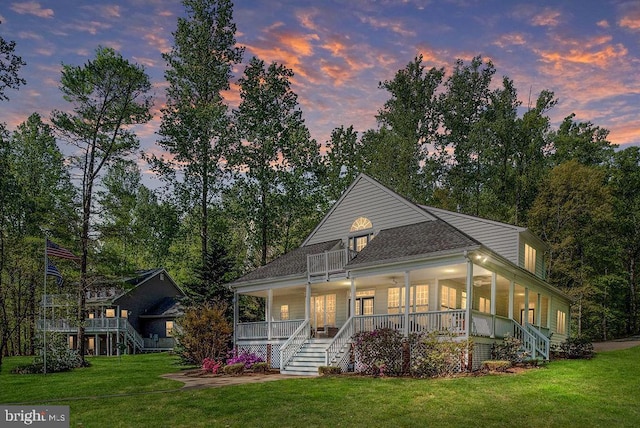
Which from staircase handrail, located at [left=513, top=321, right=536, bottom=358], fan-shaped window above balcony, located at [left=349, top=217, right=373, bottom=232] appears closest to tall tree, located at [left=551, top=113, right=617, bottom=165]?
fan-shaped window above balcony, located at [left=349, top=217, right=373, bottom=232]

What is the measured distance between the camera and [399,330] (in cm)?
1794

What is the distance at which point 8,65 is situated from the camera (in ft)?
55.5

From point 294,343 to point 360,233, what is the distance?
21.4ft

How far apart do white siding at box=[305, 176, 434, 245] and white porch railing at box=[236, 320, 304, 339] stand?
530cm

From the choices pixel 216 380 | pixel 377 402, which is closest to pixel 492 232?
pixel 216 380

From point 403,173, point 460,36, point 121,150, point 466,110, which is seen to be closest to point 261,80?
point 121,150

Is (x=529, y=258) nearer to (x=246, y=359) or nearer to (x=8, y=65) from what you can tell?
(x=246, y=359)

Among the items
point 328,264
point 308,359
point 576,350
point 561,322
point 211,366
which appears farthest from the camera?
point 561,322

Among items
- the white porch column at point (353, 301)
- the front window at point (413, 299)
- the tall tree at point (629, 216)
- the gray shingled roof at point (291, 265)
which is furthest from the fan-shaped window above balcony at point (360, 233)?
the tall tree at point (629, 216)

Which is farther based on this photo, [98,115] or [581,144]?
[581,144]

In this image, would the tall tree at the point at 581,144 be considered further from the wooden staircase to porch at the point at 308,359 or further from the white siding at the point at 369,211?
the wooden staircase to porch at the point at 308,359

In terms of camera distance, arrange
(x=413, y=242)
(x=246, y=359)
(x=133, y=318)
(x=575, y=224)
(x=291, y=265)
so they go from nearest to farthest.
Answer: (x=413, y=242) → (x=246, y=359) → (x=291, y=265) → (x=575, y=224) → (x=133, y=318)

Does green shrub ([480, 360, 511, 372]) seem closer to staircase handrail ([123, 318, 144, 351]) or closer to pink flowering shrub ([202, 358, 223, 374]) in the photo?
pink flowering shrub ([202, 358, 223, 374])

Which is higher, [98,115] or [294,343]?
[98,115]
